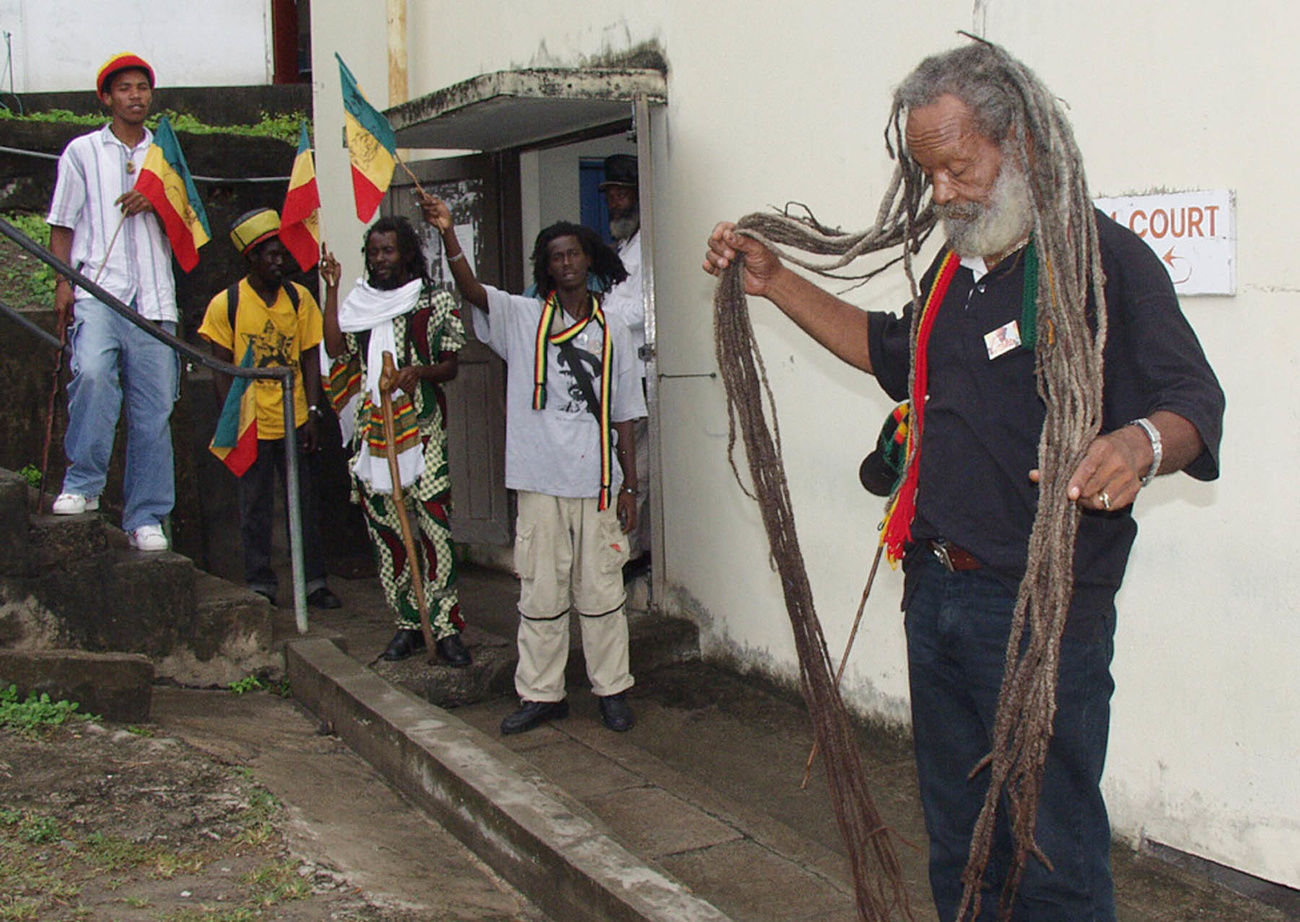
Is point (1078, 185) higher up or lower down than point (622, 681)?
higher up

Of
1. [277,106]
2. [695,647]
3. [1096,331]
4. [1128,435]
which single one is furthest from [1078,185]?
[277,106]

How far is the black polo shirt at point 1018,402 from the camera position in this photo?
2424 mm

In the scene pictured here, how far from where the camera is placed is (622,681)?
18.4 ft

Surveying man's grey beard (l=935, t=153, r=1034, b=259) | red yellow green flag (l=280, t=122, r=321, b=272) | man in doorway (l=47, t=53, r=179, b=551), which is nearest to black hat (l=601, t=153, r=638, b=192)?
red yellow green flag (l=280, t=122, r=321, b=272)

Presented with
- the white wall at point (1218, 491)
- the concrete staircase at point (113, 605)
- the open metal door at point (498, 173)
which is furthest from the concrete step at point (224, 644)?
the white wall at point (1218, 491)

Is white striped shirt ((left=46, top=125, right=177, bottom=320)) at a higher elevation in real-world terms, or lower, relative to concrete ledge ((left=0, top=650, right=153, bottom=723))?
higher

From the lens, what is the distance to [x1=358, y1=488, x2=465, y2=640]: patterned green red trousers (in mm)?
5789

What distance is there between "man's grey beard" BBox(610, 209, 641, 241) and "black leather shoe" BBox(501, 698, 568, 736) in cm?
250

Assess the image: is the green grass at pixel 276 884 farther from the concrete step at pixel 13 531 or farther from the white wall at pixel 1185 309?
the white wall at pixel 1185 309

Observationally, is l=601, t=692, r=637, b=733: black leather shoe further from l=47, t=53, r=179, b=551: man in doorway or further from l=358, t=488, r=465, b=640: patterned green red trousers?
l=47, t=53, r=179, b=551: man in doorway

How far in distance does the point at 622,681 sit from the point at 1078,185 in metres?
3.53

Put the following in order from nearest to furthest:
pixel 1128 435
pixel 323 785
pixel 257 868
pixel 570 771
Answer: pixel 1128 435, pixel 257 868, pixel 323 785, pixel 570 771

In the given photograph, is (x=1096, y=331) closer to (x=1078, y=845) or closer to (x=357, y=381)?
(x=1078, y=845)

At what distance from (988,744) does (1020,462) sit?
23.7 inches
